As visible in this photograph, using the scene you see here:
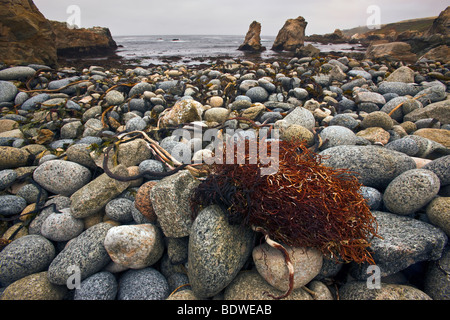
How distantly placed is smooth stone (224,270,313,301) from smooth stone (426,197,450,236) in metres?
1.37

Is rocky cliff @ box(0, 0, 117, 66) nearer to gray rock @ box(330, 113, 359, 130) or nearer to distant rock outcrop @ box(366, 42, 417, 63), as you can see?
gray rock @ box(330, 113, 359, 130)

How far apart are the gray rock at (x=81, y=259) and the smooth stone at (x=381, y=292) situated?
2358 mm

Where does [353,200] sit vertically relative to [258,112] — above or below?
below

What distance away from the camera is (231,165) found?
6.85ft

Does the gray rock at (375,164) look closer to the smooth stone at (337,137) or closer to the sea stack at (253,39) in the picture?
the smooth stone at (337,137)

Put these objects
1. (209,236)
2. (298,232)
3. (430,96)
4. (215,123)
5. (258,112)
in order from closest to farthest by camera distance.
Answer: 1. (298,232)
2. (209,236)
3. (215,123)
4. (258,112)
5. (430,96)

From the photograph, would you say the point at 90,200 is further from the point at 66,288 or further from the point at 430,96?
the point at 430,96

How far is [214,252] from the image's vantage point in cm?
179

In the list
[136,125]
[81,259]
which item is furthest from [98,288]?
[136,125]

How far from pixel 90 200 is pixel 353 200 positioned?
285 cm

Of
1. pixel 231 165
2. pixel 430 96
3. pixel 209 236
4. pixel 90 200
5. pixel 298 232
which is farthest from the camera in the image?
pixel 430 96

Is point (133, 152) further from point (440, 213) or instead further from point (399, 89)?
point (399, 89)

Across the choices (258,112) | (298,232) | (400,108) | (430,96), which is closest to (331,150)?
(298,232)

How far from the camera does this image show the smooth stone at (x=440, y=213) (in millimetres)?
1875
